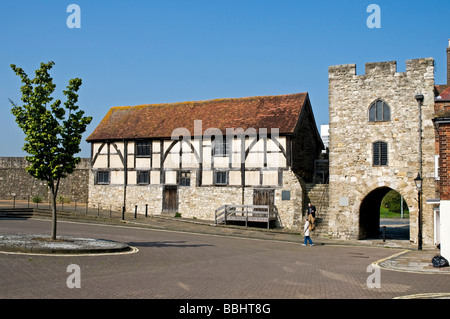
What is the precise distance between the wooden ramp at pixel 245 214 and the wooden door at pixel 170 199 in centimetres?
365

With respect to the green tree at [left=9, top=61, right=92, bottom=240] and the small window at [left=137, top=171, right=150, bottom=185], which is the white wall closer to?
the green tree at [left=9, top=61, right=92, bottom=240]

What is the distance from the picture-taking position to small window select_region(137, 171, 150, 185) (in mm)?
36281

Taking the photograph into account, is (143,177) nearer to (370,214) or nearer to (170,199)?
(170,199)

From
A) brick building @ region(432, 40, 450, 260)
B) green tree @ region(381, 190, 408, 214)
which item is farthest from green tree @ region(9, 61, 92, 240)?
green tree @ region(381, 190, 408, 214)

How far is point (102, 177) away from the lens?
37.9 metres

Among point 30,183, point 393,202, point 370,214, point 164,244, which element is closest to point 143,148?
point 30,183

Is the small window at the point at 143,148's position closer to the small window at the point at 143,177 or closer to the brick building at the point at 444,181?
the small window at the point at 143,177

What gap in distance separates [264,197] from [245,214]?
166 centimetres

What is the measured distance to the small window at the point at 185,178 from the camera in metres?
35.0

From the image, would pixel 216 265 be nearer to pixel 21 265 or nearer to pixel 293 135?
pixel 21 265

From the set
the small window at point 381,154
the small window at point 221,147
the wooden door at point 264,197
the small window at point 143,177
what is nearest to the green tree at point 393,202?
the wooden door at point 264,197

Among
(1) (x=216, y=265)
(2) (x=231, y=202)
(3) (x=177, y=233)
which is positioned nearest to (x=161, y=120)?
(2) (x=231, y=202)

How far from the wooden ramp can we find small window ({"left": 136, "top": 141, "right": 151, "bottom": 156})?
288 inches

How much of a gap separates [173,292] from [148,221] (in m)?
21.1
